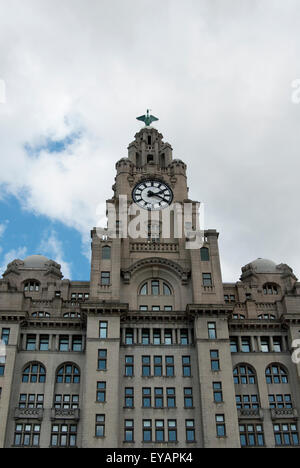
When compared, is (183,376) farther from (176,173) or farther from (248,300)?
(176,173)

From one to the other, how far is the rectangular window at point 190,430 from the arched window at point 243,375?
755 cm

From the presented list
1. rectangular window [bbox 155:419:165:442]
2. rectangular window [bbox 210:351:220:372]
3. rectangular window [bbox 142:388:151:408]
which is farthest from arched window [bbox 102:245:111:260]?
rectangular window [bbox 155:419:165:442]

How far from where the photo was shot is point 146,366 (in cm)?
5944

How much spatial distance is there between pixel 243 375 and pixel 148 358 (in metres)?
11.0

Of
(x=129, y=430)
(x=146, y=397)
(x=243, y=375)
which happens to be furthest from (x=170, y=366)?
(x=243, y=375)

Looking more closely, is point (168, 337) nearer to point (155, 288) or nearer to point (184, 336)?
point (184, 336)

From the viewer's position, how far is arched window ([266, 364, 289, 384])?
6072cm

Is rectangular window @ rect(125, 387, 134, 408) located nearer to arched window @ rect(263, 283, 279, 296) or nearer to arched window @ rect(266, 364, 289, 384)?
arched window @ rect(266, 364, 289, 384)

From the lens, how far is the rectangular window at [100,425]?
2111 inches

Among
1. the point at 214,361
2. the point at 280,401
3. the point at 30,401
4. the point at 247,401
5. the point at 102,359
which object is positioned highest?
the point at 102,359

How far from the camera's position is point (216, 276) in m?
65.6

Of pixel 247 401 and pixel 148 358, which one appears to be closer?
pixel 247 401

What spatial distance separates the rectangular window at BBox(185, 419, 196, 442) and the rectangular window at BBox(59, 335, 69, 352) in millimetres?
15719
